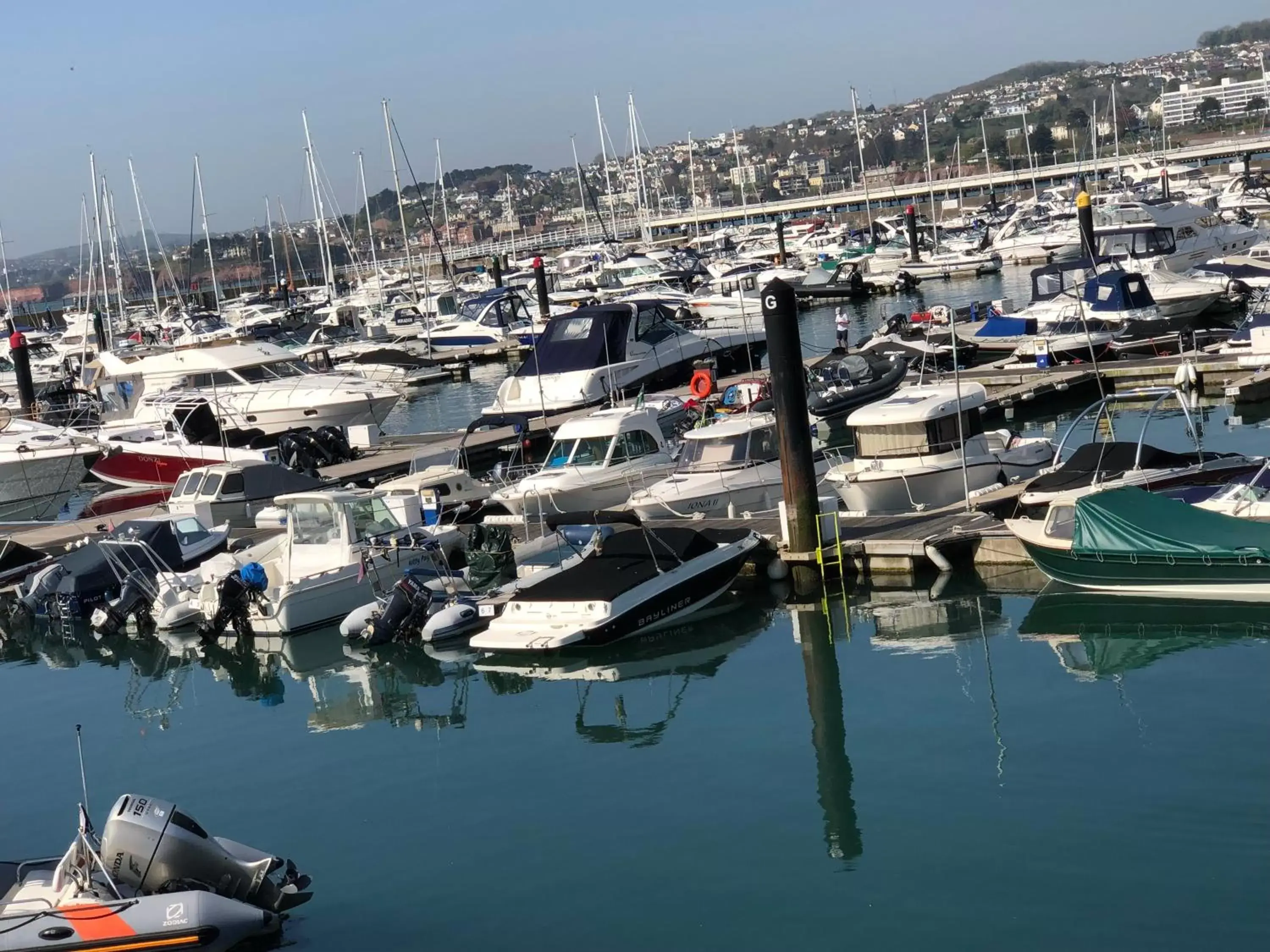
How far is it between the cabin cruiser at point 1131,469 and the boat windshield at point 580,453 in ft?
23.9

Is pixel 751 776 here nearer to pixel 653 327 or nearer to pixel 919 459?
pixel 919 459

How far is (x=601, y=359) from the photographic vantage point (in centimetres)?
3853

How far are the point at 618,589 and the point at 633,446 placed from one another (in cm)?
679

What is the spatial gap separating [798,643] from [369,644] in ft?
19.4

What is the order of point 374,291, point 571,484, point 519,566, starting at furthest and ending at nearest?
point 374,291
point 571,484
point 519,566

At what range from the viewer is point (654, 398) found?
32281 mm

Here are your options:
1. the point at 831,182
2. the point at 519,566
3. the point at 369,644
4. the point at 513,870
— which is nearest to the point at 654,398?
the point at 519,566

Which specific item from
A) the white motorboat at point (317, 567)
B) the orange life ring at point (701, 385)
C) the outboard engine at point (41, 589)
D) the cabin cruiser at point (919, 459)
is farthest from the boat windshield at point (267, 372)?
the cabin cruiser at point (919, 459)

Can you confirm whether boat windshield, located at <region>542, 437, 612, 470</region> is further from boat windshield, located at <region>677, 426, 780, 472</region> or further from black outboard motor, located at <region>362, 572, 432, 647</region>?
black outboard motor, located at <region>362, 572, 432, 647</region>

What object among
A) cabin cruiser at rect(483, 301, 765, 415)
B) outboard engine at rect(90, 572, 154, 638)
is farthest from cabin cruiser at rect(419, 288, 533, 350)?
outboard engine at rect(90, 572, 154, 638)

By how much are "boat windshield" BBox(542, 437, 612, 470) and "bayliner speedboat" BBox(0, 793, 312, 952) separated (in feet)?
44.1

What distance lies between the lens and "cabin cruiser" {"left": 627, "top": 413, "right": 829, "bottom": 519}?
23391 millimetres

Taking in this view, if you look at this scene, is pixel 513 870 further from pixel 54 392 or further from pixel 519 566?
pixel 54 392

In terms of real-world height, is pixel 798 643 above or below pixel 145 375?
below
